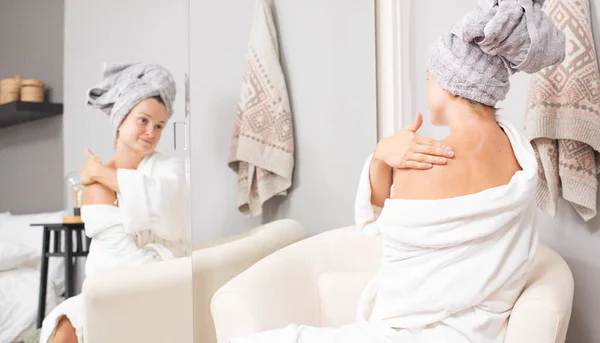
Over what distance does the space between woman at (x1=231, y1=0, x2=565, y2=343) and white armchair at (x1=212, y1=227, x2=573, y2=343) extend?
0.27ft

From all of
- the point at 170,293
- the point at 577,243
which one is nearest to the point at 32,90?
the point at 170,293

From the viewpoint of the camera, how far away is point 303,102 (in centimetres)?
209

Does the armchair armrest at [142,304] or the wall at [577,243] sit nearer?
the armchair armrest at [142,304]

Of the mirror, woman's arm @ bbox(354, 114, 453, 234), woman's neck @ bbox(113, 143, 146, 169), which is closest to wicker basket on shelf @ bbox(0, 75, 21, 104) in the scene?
the mirror

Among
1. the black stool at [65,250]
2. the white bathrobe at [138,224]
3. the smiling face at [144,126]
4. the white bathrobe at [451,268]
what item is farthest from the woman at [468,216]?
the smiling face at [144,126]

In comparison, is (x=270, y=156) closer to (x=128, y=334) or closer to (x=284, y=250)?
(x=284, y=250)

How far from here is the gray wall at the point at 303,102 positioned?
1.73 m

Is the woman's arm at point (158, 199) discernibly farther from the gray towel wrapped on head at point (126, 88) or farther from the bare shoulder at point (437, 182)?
the bare shoulder at point (437, 182)

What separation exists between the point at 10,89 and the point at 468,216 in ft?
3.47

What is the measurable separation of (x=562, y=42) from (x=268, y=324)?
1.06 m

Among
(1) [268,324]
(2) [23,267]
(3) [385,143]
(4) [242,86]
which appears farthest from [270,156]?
(2) [23,267]

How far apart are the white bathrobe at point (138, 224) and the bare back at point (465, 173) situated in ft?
1.90

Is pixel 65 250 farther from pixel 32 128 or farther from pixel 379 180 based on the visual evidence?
pixel 379 180

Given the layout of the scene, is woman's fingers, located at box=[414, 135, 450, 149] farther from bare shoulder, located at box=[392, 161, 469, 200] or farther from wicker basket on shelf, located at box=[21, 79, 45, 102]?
wicker basket on shelf, located at box=[21, 79, 45, 102]
